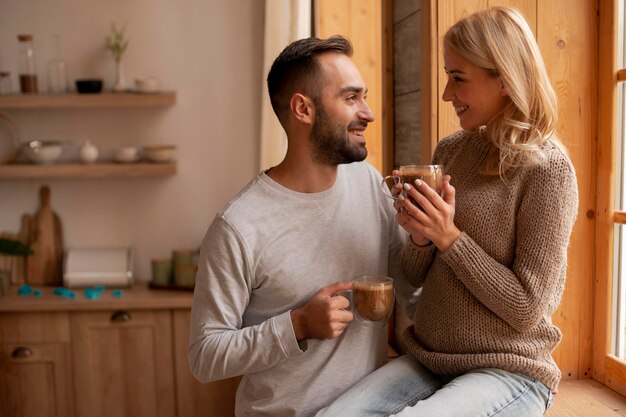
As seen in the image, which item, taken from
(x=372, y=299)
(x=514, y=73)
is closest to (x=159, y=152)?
(x=372, y=299)

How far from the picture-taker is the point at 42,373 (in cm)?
355

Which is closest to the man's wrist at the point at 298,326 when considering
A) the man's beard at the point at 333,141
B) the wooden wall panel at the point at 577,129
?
the man's beard at the point at 333,141

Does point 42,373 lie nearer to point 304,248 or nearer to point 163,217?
point 163,217

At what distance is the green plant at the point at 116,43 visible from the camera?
152 inches

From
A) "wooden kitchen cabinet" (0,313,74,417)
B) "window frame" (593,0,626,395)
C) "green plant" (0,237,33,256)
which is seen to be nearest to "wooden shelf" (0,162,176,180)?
"green plant" (0,237,33,256)

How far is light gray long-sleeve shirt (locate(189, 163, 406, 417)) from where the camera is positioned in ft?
5.72

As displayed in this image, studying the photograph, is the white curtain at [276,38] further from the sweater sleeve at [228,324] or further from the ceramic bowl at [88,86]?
the sweater sleeve at [228,324]

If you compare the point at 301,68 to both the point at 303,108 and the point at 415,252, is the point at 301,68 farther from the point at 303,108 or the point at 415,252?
the point at 415,252

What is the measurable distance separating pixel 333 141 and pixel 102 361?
7.44ft

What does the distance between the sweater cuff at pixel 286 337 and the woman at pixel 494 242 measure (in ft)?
0.56

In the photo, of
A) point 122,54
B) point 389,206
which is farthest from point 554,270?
point 122,54

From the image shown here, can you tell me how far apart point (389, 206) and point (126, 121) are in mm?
2431

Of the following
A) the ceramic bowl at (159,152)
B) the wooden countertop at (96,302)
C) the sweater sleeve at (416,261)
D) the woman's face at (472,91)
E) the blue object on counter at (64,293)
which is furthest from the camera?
the ceramic bowl at (159,152)

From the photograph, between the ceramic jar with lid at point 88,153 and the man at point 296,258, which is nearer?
the man at point 296,258
